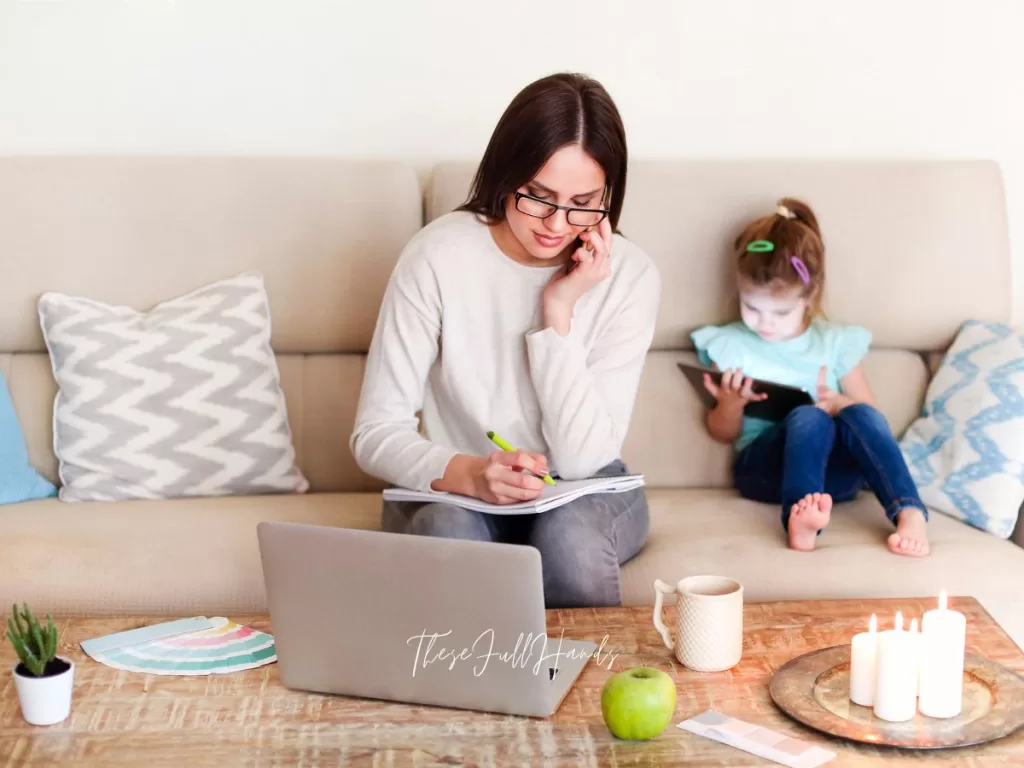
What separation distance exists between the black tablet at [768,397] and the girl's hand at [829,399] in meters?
0.04

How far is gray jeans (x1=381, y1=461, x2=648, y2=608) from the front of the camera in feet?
5.59

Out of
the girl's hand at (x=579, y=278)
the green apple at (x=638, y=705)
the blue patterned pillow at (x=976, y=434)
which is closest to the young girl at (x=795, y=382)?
the blue patterned pillow at (x=976, y=434)

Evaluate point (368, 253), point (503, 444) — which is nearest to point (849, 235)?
point (368, 253)

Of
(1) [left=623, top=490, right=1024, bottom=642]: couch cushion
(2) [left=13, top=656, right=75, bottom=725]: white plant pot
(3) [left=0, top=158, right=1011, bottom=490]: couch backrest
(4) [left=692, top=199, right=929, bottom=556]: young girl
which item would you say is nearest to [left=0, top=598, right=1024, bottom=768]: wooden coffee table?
(2) [left=13, top=656, right=75, bottom=725]: white plant pot

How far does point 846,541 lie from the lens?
77.0 inches

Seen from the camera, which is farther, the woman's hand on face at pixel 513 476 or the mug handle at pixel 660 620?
the woman's hand on face at pixel 513 476

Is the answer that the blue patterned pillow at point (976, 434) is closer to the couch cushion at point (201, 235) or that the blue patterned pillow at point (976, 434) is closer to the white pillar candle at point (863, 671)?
the white pillar candle at point (863, 671)

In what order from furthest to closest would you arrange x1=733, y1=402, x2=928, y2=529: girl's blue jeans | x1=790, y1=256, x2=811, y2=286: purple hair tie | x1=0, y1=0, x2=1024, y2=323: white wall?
1. x1=0, y1=0, x2=1024, y2=323: white wall
2. x1=790, y1=256, x2=811, y2=286: purple hair tie
3. x1=733, y1=402, x2=928, y2=529: girl's blue jeans

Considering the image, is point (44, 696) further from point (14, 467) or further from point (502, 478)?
point (14, 467)

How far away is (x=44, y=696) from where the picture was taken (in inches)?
48.5

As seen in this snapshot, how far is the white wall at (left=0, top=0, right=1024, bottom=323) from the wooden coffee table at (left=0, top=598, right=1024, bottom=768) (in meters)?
1.40

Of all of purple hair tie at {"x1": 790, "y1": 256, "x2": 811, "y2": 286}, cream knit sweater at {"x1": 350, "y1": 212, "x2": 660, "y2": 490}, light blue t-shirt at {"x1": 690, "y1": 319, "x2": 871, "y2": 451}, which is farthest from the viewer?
light blue t-shirt at {"x1": 690, "y1": 319, "x2": 871, "y2": 451}

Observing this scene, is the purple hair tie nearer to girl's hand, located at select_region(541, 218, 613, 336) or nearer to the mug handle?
girl's hand, located at select_region(541, 218, 613, 336)

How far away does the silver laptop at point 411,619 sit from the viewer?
1244 millimetres
